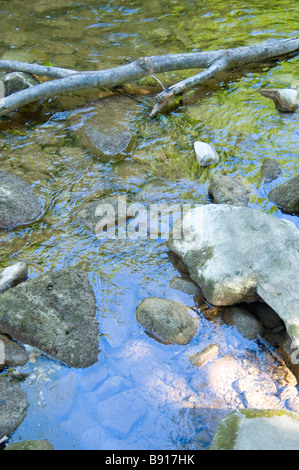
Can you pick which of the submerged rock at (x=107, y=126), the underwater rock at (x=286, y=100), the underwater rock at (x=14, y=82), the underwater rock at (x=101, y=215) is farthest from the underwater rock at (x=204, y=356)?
the underwater rock at (x=14, y=82)

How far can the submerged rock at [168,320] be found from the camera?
3662 mm

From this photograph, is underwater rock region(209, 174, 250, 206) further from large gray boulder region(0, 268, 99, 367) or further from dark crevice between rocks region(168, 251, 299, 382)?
large gray boulder region(0, 268, 99, 367)

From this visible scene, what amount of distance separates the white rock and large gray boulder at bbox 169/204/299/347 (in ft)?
3.83

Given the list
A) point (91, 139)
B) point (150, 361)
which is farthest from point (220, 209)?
point (91, 139)

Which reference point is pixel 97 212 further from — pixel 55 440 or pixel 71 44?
pixel 71 44

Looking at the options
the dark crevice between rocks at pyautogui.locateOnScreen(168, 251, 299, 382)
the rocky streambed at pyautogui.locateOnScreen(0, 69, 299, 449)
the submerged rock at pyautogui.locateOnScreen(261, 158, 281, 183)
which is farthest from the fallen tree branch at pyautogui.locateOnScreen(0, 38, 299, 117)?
the dark crevice between rocks at pyautogui.locateOnScreen(168, 251, 299, 382)

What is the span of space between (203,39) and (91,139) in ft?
11.3

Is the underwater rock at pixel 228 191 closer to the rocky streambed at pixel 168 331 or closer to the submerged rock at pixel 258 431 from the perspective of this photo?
the rocky streambed at pixel 168 331

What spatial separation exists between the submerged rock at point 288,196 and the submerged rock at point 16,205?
259cm

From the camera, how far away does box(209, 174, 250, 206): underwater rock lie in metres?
4.83

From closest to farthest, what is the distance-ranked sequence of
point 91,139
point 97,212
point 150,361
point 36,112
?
point 150,361, point 97,212, point 91,139, point 36,112

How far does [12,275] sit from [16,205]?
3.54 feet

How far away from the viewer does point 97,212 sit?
4.85 metres

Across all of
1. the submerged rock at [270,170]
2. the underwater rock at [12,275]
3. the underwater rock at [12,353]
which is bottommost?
the underwater rock at [12,353]
